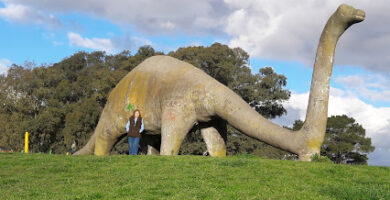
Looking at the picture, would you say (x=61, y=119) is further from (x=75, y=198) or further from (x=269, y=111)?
(x=75, y=198)

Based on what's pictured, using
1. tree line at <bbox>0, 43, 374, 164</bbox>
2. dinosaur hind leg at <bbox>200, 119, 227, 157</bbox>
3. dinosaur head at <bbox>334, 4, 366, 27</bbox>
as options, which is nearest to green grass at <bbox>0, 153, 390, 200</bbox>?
dinosaur hind leg at <bbox>200, 119, 227, 157</bbox>

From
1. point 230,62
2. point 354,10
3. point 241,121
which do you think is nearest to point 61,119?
point 230,62

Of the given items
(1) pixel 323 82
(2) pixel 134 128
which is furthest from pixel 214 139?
(1) pixel 323 82

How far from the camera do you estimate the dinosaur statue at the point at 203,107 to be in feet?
44.4

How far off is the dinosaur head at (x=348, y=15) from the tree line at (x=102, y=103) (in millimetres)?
23528

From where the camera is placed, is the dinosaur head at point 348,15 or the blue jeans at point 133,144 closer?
the dinosaur head at point 348,15

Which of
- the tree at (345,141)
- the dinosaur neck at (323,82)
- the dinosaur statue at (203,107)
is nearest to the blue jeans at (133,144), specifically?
the dinosaur statue at (203,107)

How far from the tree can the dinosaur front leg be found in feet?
86.4

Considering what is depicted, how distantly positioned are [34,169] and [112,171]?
2189 millimetres

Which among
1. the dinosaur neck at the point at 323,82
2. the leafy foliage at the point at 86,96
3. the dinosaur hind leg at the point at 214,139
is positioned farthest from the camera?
the leafy foliage at the point at 86,96

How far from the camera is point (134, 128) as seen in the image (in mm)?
16828

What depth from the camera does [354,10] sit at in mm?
13117

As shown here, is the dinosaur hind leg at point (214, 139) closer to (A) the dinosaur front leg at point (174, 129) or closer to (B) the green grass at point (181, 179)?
(A) the dinosaur front leg at point (174, 129)

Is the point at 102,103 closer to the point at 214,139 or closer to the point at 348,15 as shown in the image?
the point at 214,139
